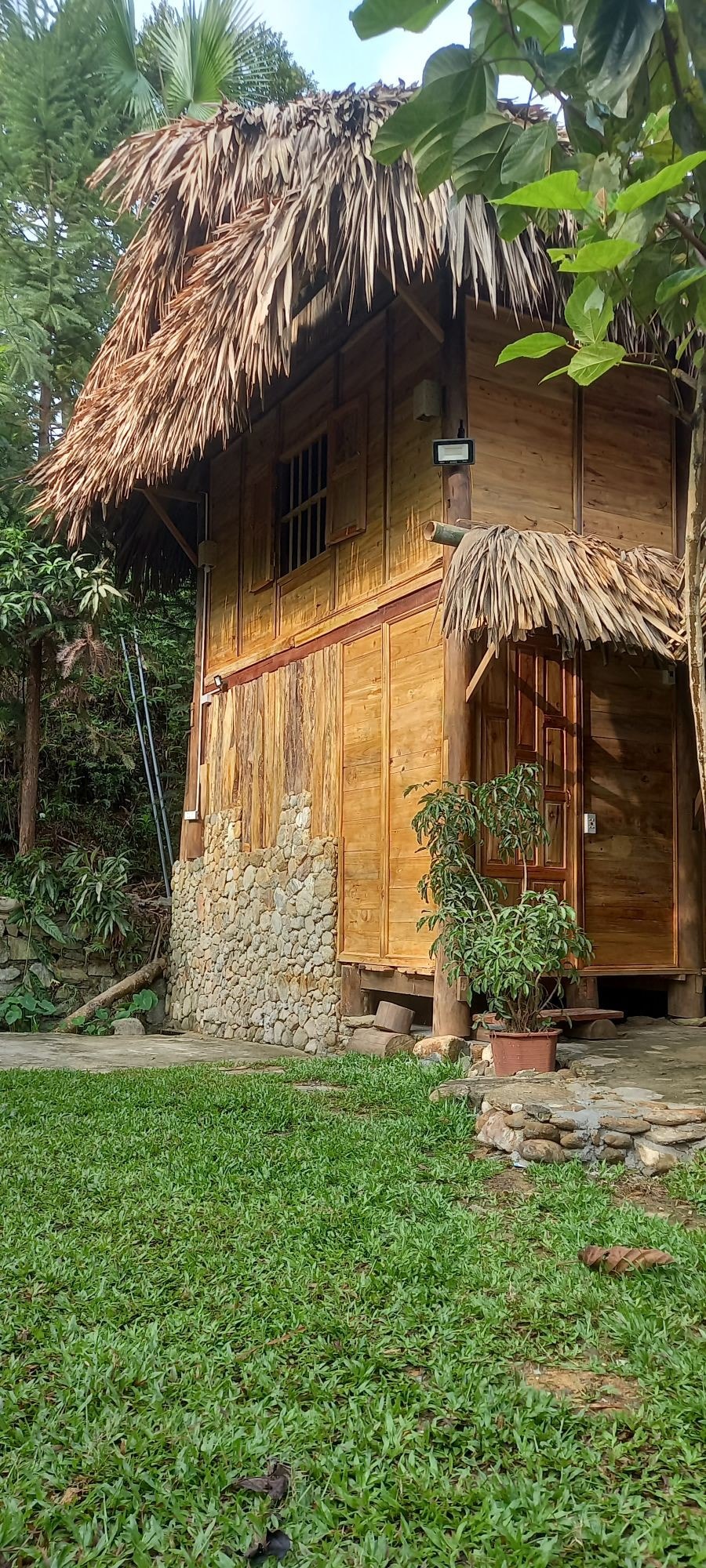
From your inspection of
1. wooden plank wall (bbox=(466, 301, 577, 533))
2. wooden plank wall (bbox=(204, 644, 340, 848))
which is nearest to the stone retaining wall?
wooden plank wall (bbox=(204, 644, 340, 848))

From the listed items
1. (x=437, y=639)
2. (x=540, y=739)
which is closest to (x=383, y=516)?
(x=437, y=639)

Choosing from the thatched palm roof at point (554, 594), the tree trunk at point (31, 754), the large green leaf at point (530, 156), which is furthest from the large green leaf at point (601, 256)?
the tree trunk at point (31, 754)

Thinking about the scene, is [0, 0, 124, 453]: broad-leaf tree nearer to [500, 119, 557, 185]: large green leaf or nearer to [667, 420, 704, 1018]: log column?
[667, 420, 704, 1018]: log column

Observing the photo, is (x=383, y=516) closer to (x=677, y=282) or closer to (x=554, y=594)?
(x=554, y=594)

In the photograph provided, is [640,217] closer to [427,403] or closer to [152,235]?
[427,403]

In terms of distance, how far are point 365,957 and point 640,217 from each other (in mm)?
6306

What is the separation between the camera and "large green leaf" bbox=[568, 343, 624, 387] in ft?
5.32

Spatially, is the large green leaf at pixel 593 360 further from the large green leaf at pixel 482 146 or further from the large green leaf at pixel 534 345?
the large green leaf at pixel 482 146

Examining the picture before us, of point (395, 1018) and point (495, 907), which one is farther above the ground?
point (495, 907)

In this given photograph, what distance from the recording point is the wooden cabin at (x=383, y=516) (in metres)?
6.62

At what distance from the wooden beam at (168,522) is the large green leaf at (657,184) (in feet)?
31.3

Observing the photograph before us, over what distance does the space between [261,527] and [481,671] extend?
161 inches

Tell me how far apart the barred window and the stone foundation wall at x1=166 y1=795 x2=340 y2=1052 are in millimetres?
1960

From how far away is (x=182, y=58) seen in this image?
41.0 feet
